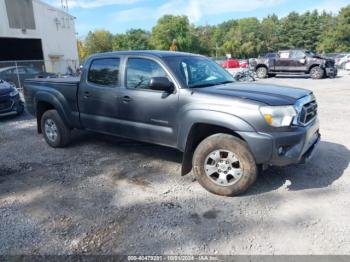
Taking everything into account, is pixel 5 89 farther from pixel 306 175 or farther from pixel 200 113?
pixel 306 175

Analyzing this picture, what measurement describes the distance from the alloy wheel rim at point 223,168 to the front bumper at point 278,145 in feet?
0.97

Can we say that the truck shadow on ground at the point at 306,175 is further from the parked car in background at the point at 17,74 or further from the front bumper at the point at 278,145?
the parked car in background at the point at 17,74

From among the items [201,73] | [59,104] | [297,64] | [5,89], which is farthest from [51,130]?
[297,64]

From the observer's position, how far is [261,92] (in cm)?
407

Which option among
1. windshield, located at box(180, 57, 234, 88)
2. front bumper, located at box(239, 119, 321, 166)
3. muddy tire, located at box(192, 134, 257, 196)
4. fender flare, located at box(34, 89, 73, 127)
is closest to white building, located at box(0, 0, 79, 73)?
fender flare, located at box(34, 89, 73, 127)

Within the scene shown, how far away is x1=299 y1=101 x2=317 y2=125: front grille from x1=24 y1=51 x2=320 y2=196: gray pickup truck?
0.04ft

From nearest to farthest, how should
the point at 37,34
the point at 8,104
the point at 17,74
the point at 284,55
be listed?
the point at 8,104 < the point at 17,74 < the point at 284,55 < the point at 37,34

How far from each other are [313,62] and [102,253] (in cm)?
1946

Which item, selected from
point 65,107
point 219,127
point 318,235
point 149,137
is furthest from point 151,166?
point 318,235

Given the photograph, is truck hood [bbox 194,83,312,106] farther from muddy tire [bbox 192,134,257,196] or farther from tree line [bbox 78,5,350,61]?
tree line [bbox 78,5,350,61]

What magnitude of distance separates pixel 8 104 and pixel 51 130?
415 centimetres

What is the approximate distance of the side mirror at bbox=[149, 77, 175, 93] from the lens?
4184mm

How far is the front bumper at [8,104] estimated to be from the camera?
30.6ft

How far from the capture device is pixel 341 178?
14.8ft
